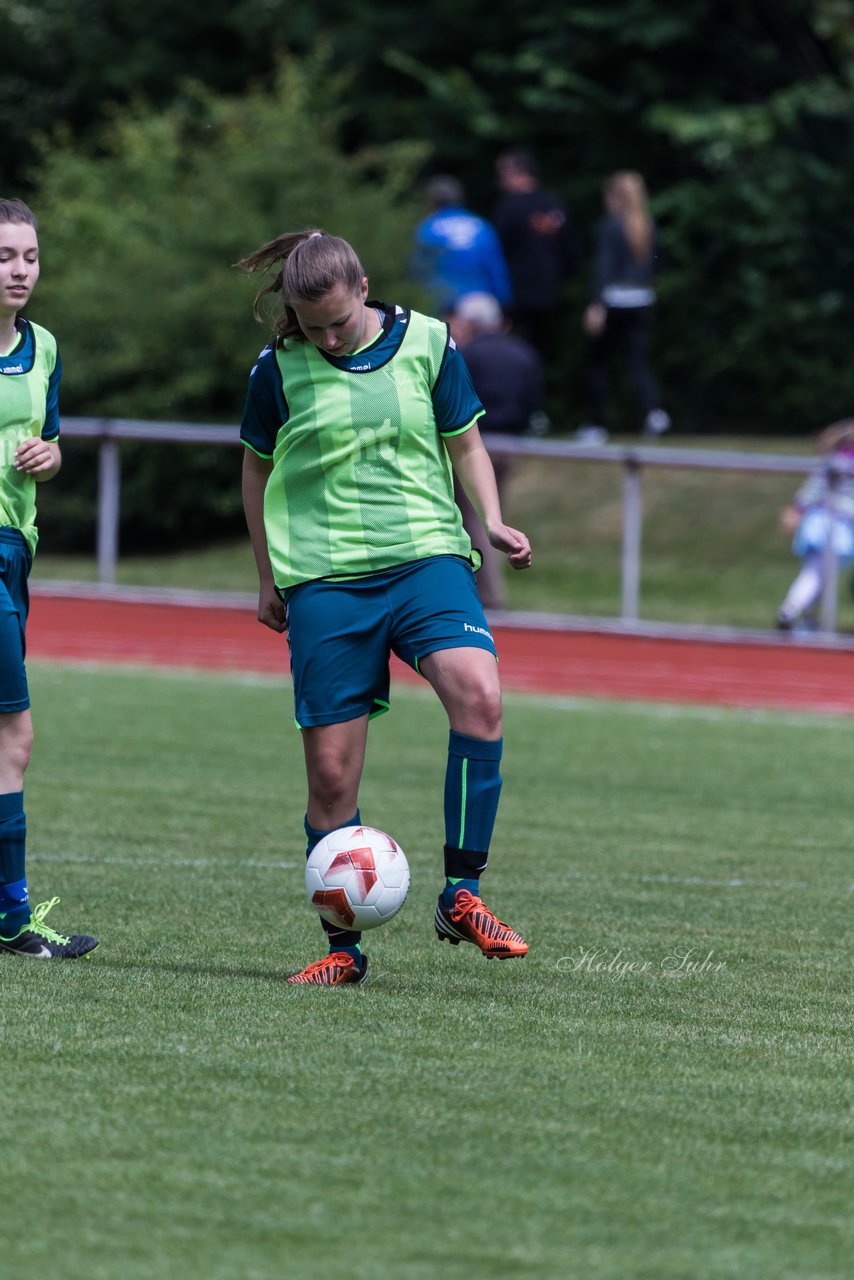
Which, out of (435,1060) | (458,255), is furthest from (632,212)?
(435,1060)

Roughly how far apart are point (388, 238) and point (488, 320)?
441cm

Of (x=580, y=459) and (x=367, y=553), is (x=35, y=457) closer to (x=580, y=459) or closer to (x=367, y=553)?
(x=367, y=553)

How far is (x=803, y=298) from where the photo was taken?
78.9 ft

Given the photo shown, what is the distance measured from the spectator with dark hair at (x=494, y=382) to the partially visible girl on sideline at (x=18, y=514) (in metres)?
11.3

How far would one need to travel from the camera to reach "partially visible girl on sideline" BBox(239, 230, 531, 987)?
5660 millimetres

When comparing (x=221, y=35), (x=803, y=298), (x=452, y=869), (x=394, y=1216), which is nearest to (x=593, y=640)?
(x=803, y=298)

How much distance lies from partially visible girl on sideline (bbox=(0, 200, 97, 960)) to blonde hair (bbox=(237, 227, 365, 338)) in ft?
2.09

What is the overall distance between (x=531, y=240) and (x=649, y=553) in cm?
314

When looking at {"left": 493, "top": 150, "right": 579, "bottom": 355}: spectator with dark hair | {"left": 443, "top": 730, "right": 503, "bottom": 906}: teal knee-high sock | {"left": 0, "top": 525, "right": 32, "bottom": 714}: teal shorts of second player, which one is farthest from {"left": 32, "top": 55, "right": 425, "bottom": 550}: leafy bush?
{"left": 443, "top": 730, "right": 503, "bottom": 906}: teal knee-high sock

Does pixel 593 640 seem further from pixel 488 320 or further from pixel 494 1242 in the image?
pixel 494 1242

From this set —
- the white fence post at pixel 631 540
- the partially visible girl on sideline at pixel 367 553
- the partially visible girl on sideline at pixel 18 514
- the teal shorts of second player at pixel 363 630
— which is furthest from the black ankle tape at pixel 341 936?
the white fence post at pixel 631 540

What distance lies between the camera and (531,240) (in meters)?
20.8

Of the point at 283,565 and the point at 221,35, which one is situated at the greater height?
the point at 221,35

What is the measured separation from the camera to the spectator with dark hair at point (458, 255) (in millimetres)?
19922
